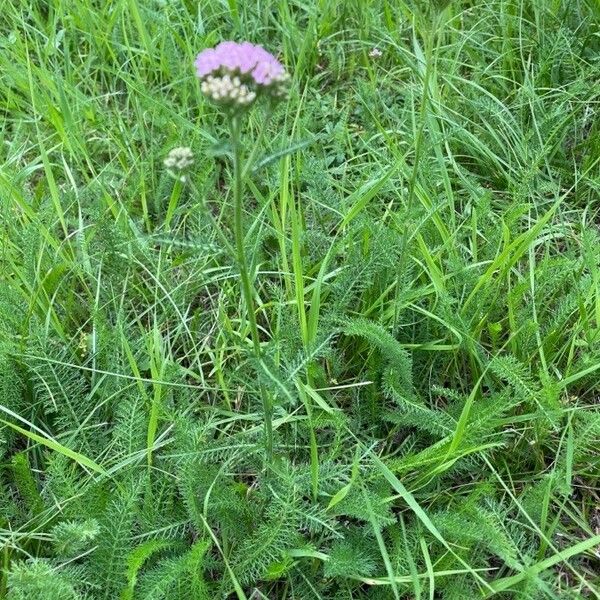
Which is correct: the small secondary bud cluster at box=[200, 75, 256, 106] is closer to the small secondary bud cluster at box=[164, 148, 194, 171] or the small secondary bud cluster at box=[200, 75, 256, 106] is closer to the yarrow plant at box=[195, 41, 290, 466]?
the yarrow plant at box=[195, 41, 290, 466]

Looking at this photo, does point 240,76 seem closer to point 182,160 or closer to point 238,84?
point 238,84

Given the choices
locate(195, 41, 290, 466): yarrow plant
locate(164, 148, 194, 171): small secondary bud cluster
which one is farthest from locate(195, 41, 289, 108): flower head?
locate(164, 148, 194, 171): small secondary bud cluster

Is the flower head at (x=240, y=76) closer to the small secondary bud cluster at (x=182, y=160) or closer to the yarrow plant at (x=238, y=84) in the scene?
the yarrow plant at (x=238, y=84)

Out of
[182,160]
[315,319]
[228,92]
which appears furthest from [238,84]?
[315,319]

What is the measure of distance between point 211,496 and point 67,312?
2.61 ft

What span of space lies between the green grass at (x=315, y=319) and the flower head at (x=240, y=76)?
0.09 meters

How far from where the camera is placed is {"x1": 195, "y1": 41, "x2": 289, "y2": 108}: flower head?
1.22m

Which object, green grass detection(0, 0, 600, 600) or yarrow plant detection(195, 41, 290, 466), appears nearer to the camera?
yarrow plant detection(195, 41, 290, 466)

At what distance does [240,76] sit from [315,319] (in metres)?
0.74

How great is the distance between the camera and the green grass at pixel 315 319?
1589 millimetres

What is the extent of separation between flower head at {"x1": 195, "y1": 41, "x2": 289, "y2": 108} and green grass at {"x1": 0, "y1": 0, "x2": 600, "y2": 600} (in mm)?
86

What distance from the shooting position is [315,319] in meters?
1.82

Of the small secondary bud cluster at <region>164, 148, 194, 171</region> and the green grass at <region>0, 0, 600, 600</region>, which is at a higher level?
the small secondary bud cluster at <region>164, 148, 194, 171</region>

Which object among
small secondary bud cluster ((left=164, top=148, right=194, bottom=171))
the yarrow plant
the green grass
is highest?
the yarrow plant
